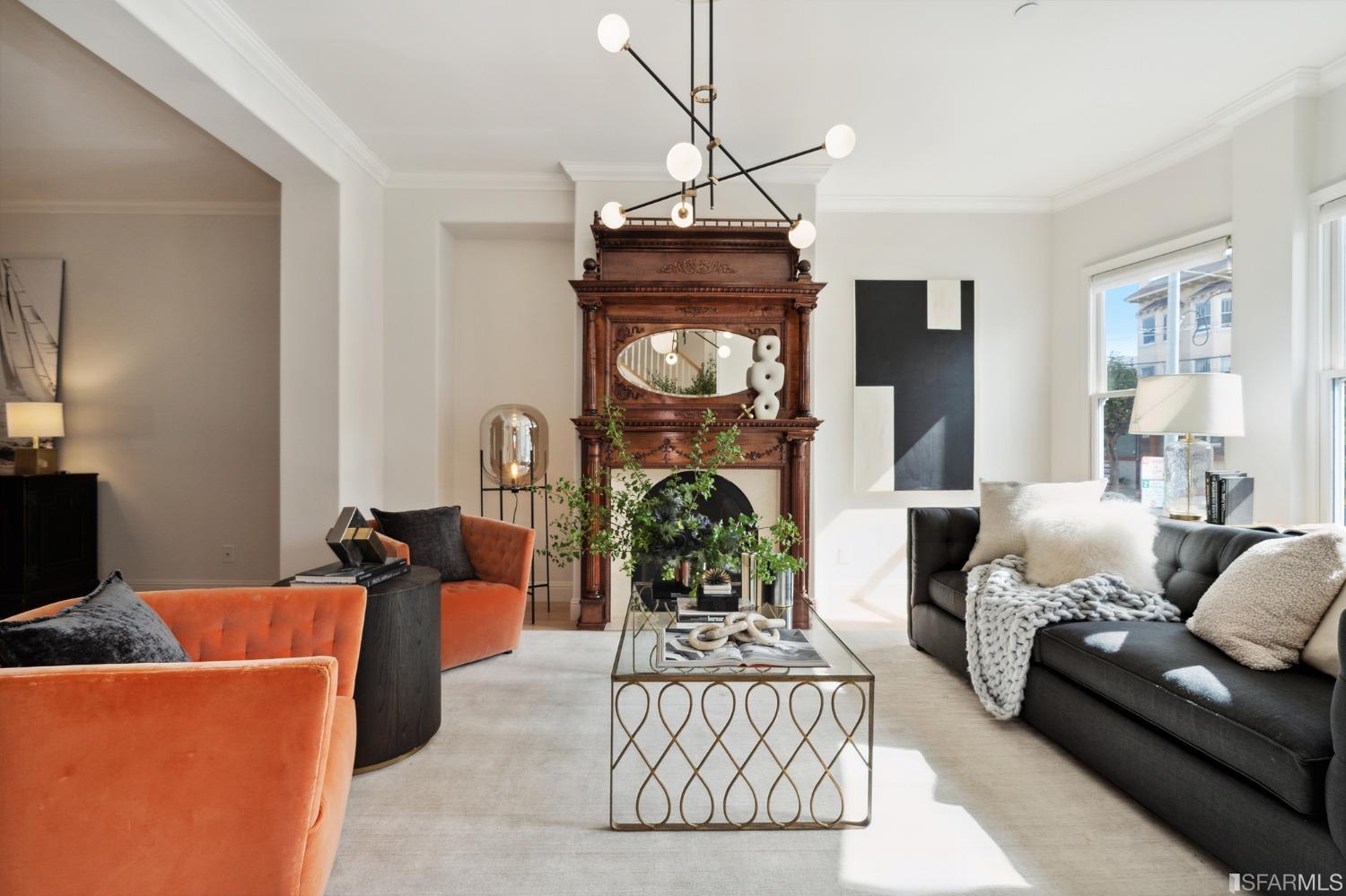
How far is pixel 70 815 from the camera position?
1.30m

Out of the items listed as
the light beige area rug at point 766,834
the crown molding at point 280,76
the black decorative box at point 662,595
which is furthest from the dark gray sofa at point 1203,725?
the crown molding at point 280,76

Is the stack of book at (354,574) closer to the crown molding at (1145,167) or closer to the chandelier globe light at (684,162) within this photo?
the chandelier globe light at (684,162)

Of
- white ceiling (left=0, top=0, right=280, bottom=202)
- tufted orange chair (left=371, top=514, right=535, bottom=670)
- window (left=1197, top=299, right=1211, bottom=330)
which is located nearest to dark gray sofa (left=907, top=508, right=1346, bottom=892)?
Result: window (left=1197, top=299, right=1211, bottom=330)

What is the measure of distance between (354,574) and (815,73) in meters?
2.91

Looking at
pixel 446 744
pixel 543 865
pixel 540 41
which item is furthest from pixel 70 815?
pixel 540 41

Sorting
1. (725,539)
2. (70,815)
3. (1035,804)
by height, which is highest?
(725,539)

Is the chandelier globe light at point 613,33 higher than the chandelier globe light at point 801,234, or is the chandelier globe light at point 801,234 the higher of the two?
the chandelier globe light at point 613,33

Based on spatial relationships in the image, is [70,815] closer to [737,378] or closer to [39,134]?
[737,378]

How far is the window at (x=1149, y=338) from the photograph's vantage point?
148 inches

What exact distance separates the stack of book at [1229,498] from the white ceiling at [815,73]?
6.10 ft

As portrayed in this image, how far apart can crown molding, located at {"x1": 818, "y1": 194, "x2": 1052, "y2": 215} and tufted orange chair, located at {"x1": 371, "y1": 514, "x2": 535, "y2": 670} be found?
3057mm

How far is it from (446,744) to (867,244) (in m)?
4.01

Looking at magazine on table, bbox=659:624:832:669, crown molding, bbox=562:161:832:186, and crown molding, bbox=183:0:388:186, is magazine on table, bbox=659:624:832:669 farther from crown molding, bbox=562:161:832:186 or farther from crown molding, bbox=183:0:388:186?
crown molding, bbox=562:161:832:186

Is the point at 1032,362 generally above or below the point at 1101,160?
below
